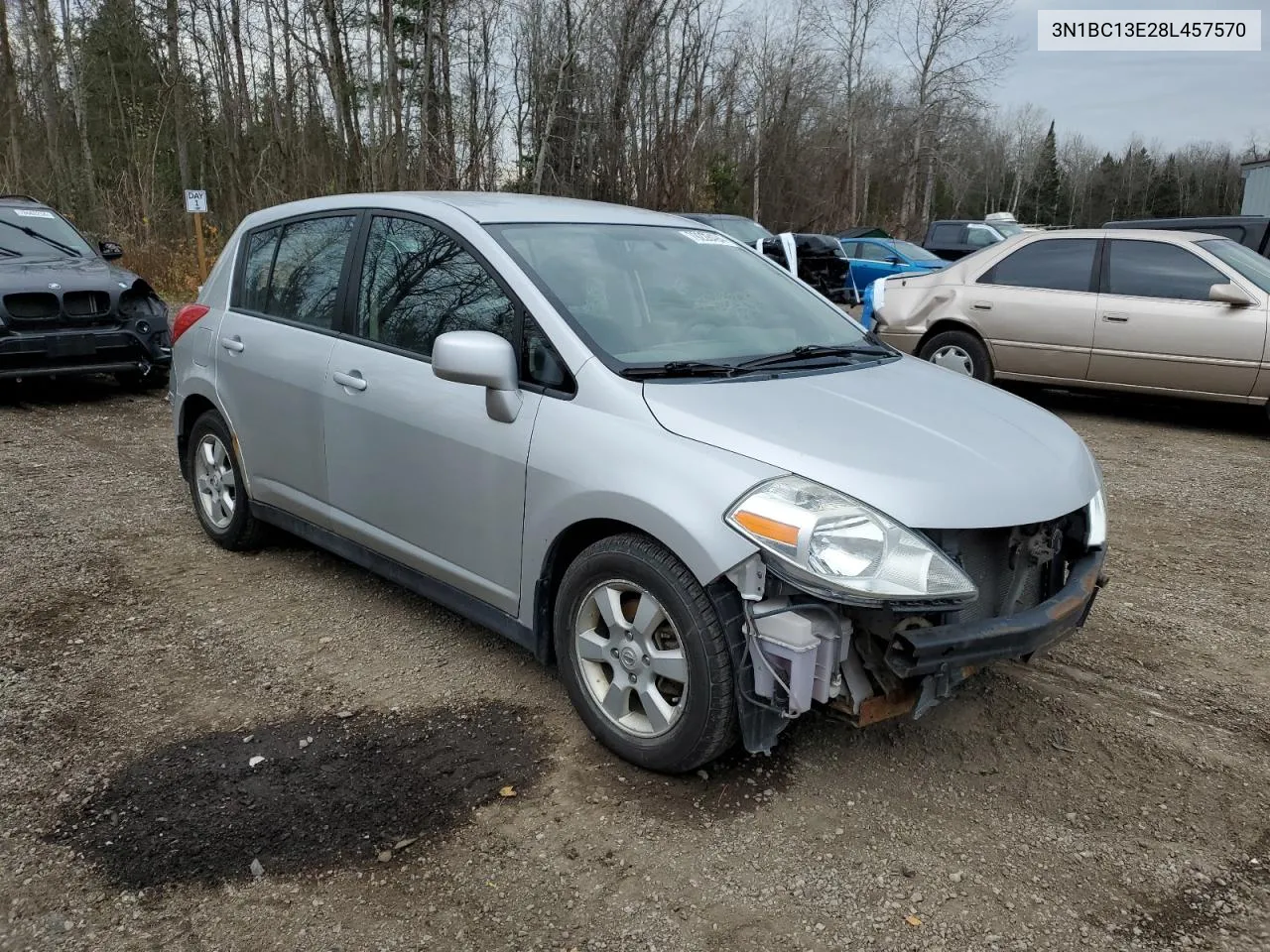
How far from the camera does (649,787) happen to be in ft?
9.65

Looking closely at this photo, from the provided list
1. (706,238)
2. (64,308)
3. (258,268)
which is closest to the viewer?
(706,238)

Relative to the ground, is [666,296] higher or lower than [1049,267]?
lower

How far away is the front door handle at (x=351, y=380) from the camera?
372 cm

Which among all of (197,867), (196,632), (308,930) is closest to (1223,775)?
(308,930)

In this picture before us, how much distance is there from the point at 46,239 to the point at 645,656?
8894 millimetres

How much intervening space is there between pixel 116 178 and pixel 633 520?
20791 mm

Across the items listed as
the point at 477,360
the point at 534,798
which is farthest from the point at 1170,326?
the point at 534,798

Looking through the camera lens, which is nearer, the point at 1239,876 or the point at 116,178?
the point at 1239,876

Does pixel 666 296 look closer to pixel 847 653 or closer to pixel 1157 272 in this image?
pixel 847 653

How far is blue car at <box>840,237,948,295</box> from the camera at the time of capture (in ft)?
55.4

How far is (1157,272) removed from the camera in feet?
Result: 26.1

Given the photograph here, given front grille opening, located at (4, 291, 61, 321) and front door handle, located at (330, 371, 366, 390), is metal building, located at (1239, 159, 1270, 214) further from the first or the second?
front door handle, located at (330, 371, 366, 390)

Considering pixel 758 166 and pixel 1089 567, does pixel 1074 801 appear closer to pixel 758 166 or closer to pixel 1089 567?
pixel 1089 567

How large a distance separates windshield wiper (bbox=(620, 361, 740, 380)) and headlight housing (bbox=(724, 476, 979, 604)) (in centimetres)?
68
